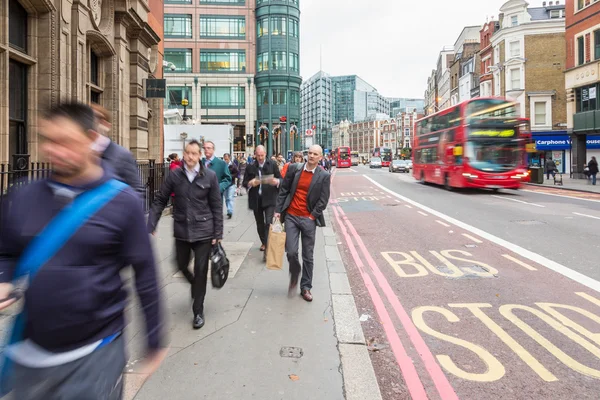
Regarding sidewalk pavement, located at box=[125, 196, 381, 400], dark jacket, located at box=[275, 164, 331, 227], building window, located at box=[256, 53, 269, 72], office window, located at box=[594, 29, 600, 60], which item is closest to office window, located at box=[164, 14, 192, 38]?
building window, located at box=[256, 53, 269, 72]

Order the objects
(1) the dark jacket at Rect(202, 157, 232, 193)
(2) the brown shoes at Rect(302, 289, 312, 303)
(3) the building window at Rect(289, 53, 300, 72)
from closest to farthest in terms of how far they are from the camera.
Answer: (2) the brown shoes at Rect(302, 289, 312, 303) → (1) the dark jacket at Rect(202, 157, 232, 193) → (3) the building window at Rect(289, 53, 300, 72)

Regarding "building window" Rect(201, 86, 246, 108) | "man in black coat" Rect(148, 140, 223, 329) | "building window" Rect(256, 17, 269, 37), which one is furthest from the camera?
"building window" Rect(256, 17, 269, 37)

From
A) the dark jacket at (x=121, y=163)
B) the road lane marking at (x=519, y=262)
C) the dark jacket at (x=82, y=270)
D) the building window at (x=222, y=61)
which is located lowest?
the road lane marking at (x=519, y=262)

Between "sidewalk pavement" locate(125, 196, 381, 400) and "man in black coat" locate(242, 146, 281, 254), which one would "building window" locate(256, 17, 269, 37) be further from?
"sidewalk pavement" locate(125, 196, 381, 400)

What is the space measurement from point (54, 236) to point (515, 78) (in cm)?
4577

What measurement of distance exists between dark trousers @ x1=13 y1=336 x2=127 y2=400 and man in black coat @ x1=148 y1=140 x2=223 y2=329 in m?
2.64

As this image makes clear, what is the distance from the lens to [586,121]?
29.9 meters

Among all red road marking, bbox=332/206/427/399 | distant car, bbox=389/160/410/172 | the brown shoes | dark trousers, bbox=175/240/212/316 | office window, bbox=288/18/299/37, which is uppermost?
office window, bbox=288/18/299/37

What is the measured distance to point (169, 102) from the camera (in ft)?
168

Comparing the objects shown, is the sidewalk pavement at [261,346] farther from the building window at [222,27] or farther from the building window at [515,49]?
the building window at [222,27]

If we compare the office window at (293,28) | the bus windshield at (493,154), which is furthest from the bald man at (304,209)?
the office window at (293,28)

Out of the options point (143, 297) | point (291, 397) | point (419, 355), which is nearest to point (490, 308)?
point (419, 355)

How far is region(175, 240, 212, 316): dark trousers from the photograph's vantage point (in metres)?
4.45

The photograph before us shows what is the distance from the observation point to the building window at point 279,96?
52906 millimetres
